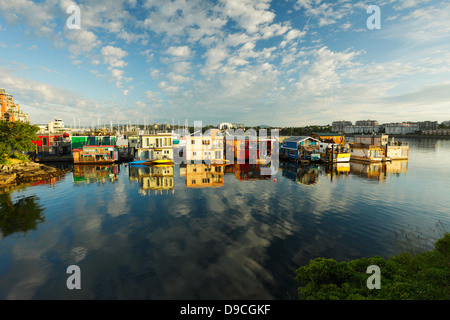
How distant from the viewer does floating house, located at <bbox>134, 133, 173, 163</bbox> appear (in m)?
64.7

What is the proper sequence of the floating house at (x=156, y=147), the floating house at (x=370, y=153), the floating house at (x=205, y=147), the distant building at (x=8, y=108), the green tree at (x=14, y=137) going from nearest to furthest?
the green tree at (x=14, y=137) < the floating house at (x=205, y=147) < the floating house at (x=156, y=147) < the floating house at (x=370, y=153) < the distant building at (x=8, y=108)

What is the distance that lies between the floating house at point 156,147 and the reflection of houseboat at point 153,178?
15.6ft

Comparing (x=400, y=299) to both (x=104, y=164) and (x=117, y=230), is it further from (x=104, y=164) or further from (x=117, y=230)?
(x=104, y=164)

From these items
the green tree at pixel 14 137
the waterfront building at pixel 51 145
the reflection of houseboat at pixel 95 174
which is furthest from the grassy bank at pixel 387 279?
the waterfront building at pixel 51 145

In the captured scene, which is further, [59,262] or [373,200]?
[373,200]

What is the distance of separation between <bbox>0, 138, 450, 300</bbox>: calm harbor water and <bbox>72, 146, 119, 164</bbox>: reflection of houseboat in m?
26.3

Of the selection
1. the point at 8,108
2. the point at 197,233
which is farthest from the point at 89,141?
the point at 8,108

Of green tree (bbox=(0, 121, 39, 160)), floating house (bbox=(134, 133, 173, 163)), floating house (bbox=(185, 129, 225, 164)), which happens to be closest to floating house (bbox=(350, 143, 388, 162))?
floating house (bbox=(185, 129, 225, 164))

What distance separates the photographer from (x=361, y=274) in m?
11.9

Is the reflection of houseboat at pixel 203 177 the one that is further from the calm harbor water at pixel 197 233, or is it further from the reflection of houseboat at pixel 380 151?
the reflection of houseboat at pixel 380 151

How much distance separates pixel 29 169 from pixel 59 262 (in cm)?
4921

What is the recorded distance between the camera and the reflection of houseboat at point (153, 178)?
39688mm
